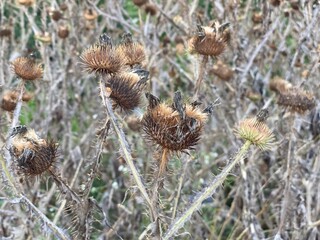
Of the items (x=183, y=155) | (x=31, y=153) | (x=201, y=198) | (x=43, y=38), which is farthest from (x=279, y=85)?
(x=31, y=153)

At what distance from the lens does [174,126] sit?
4.65 feet

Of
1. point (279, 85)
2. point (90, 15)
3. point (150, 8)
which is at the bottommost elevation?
point (90, 15)

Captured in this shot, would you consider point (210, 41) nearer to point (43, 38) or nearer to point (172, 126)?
point (172, 126)

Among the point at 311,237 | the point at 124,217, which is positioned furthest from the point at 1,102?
the point at 311,237

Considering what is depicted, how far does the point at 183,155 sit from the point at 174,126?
901mm

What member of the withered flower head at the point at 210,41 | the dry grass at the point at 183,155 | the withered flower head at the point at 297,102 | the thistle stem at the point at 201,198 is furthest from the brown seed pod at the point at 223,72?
the thistle stem at the point at 201,198

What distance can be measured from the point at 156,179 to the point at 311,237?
4.28 ft

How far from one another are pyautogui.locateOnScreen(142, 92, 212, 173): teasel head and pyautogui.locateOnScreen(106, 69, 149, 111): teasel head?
5.5 inches

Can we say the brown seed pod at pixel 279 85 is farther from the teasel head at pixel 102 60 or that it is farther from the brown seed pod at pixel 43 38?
the teasel head at pixel 102 60

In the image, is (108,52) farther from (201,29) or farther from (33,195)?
(33,195)

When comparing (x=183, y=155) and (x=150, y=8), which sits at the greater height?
(x=183, y=155)

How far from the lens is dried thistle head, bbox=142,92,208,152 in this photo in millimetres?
1419

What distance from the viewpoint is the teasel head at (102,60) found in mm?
1592

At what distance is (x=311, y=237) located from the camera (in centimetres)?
258
